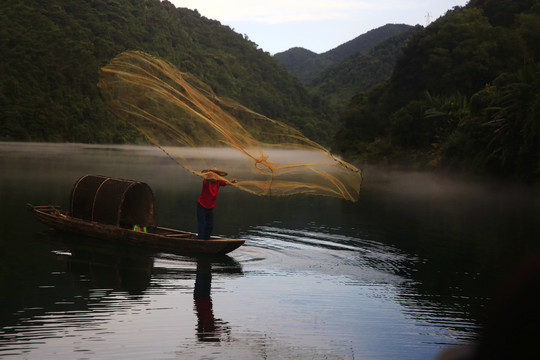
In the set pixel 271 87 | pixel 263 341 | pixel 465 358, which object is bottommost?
pixel 263 341

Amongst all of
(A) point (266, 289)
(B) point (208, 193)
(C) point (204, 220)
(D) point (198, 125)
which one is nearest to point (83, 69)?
(C) point (204, 220)

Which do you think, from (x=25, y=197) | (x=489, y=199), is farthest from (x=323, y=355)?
(x=489, y=199)

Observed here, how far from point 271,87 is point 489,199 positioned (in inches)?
6393

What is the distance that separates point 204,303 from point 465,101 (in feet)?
172

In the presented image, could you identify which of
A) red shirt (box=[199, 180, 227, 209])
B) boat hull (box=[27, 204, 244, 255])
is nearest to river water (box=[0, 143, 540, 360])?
boat hull (box=[27, 204, 244, 255])

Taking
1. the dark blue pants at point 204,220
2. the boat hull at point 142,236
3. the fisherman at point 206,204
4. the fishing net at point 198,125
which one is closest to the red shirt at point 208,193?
the fisherman at point 206,204

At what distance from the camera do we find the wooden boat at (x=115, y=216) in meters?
17.8

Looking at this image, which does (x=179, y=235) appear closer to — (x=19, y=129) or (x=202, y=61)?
(x=19, y=129)

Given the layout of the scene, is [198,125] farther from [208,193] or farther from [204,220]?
[204,220]

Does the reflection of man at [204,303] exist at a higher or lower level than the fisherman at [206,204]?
lower

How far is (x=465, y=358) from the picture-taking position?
1.15 meters

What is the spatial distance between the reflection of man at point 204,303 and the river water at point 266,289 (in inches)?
2.0

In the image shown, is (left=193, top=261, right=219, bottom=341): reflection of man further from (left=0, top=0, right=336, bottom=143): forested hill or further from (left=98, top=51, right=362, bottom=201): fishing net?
(left=0, top=0, right=336, bottom=143): forested hill

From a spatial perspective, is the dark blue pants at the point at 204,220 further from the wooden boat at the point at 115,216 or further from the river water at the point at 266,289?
the river water at the point at 266,289
